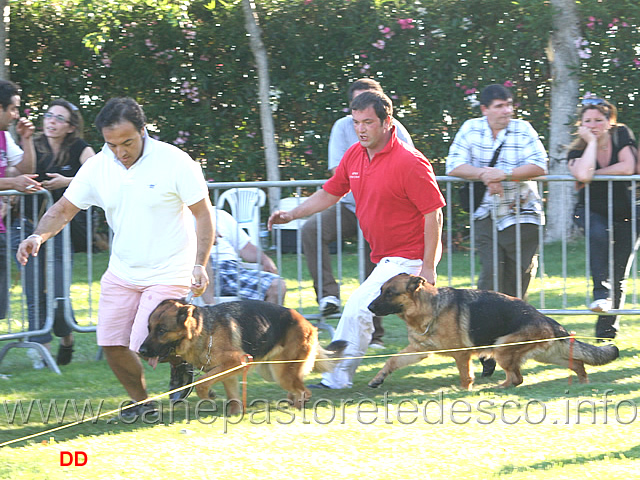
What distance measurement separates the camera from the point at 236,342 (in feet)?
18.6

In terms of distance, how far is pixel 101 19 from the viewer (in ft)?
41.7

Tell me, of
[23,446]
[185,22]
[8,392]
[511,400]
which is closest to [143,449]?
[23,446]

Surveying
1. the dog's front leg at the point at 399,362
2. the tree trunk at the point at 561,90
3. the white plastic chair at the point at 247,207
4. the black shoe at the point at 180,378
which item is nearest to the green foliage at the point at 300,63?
the tree trunk at the point at 561,90

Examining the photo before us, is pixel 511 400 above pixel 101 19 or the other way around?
the other way around

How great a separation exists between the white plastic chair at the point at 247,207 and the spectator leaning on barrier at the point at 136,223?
2.22 metres

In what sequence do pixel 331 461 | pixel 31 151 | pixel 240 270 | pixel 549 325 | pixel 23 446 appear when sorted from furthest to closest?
pixel 240 270 → pixel 31 151 → pixel 549 325 → pixel 23 446 → pixel 331 461

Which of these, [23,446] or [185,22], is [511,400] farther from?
[185,22]

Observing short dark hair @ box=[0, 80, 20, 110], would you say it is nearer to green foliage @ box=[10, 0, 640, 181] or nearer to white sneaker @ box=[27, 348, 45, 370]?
white sneaker @ box=[27, 348, 45, 370]

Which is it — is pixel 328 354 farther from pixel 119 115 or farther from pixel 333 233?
pixel 119 115

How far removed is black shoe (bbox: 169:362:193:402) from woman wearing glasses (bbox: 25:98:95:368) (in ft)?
5.68

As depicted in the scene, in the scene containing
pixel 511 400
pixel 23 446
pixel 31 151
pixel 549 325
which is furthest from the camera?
pixel 31 151

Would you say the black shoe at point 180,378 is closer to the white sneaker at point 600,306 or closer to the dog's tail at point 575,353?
the dog's tail at point 575,353

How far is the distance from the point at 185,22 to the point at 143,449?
9057mm

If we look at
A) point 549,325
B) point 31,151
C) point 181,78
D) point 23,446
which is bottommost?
point 23,446
